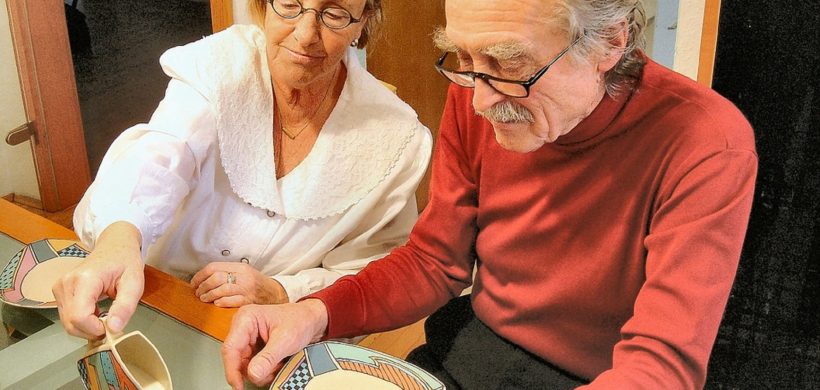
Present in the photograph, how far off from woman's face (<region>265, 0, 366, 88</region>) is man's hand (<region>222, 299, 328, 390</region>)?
0.40 meters

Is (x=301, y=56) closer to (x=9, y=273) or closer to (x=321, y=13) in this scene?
(x=321, y=13)

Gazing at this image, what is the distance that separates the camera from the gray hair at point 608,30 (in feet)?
2.56

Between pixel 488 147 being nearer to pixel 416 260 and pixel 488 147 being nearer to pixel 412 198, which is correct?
pixel 416 260

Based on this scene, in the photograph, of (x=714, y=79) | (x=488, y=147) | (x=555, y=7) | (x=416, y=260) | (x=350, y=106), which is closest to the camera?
(x=555, y=7)

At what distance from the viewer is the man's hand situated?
925 millimetres

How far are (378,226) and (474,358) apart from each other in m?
0.35

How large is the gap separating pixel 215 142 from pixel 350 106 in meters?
0.24

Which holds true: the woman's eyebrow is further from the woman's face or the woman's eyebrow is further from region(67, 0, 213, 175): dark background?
region(67, 0, 213, 175): dark background

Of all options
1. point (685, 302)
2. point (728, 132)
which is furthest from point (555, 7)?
point (685, 302)

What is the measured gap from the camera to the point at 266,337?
3.22 ft

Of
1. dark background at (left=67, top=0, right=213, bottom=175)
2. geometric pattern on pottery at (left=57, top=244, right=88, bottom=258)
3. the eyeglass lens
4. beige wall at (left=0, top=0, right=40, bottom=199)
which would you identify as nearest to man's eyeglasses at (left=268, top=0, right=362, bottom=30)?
the eyeglass lens

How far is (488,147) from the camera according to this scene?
1.03 meters

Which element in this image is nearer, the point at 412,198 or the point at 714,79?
the point at 714,79

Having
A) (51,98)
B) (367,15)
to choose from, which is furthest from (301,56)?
(51,98)
